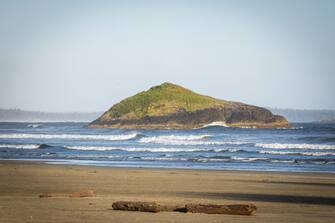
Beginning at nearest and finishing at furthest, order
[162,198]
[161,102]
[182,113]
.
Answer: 1. [162,198]
2. [182,113]
3. [161,102]

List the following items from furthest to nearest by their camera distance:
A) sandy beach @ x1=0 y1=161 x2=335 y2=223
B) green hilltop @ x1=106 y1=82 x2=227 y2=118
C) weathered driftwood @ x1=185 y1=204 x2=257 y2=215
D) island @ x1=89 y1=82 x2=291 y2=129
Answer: green hilltop @ x1=106 y1=82 x2=227 y2=118 < island @ x1=89 y1=82 x2=291 y2=129 < weathered driftwood @ x1=185 y1=204 x2=257 y2=215 < sandy beach @ x1=0 y1=161 x2=335 y2=223

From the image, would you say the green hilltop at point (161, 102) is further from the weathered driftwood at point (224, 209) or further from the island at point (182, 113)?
the weathered driftwood at point (224, 209)

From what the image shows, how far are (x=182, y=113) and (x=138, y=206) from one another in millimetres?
136418

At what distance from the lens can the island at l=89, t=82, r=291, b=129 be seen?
464ft

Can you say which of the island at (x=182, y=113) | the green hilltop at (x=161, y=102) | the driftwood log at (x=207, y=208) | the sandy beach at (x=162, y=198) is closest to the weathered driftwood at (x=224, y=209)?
the driftwood log at (x=207, y=208)

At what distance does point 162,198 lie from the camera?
13.9 meters

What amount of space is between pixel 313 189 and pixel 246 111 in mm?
128388

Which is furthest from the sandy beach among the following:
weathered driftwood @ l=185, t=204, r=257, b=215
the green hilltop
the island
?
the green hilltop

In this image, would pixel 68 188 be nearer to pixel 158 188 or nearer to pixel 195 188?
pixel 158 188

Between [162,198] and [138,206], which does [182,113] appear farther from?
[138,206]

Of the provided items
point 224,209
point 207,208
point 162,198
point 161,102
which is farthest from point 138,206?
point 161,102

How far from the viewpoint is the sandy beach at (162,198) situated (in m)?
9.74

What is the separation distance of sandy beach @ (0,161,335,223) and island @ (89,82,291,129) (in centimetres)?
11810

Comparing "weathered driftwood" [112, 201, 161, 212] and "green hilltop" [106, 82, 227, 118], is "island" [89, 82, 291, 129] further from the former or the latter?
"weathered driftwood" [112, 201, 161, 212]
